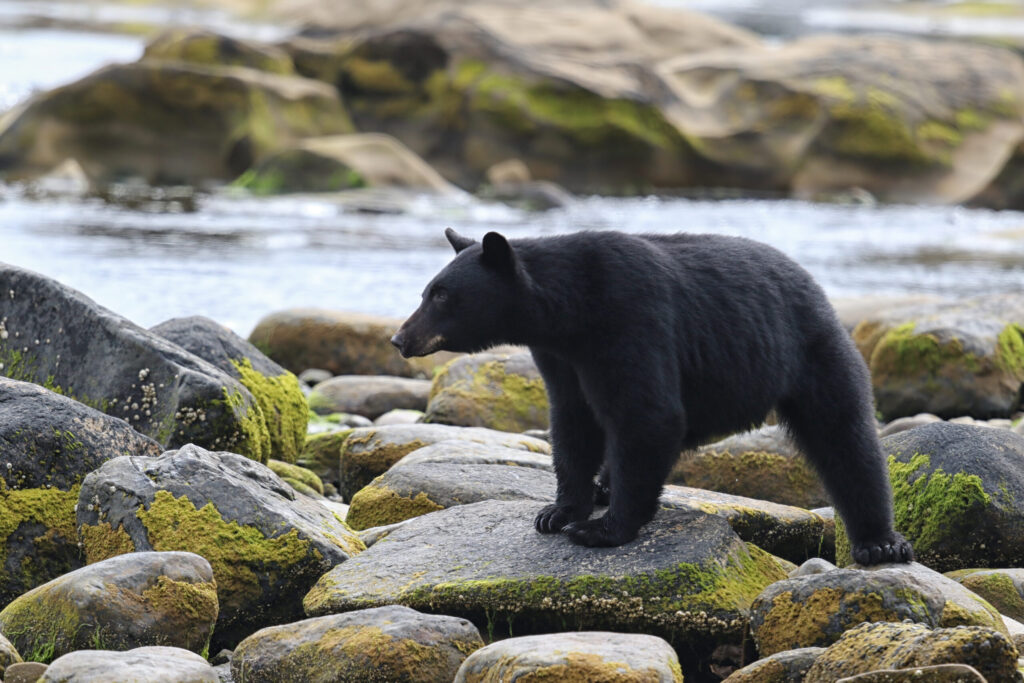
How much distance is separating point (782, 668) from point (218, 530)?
2.27 m

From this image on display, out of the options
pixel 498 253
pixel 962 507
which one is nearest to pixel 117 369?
pixel 498 253

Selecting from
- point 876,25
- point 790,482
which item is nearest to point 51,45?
point 876,25

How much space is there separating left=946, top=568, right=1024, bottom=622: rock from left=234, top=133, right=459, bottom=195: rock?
61.8 feet

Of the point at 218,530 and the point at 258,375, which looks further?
the point at 258,375

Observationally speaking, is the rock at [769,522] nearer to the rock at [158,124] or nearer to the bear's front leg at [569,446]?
the bear's front leg at [569,446]

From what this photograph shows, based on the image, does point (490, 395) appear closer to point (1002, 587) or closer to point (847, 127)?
point (1002, 587)

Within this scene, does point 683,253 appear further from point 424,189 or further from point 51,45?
point 51,45

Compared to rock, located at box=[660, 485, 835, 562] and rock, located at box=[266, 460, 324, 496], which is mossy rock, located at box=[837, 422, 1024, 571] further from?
rock, located at box=[266, 460, 324, 496]

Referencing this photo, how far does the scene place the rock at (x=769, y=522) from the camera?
5566 mm

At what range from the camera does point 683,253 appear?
17.1 feet

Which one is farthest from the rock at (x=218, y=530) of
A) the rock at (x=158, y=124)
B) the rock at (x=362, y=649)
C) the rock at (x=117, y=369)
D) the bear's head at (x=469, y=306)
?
the rock at (x=158, y=124)

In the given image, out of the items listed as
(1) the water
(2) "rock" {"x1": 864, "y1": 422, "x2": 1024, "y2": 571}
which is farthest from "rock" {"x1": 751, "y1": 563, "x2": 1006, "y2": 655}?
(1) the water

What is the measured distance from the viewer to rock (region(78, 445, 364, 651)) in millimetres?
4957

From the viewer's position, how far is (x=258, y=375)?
745 cm
